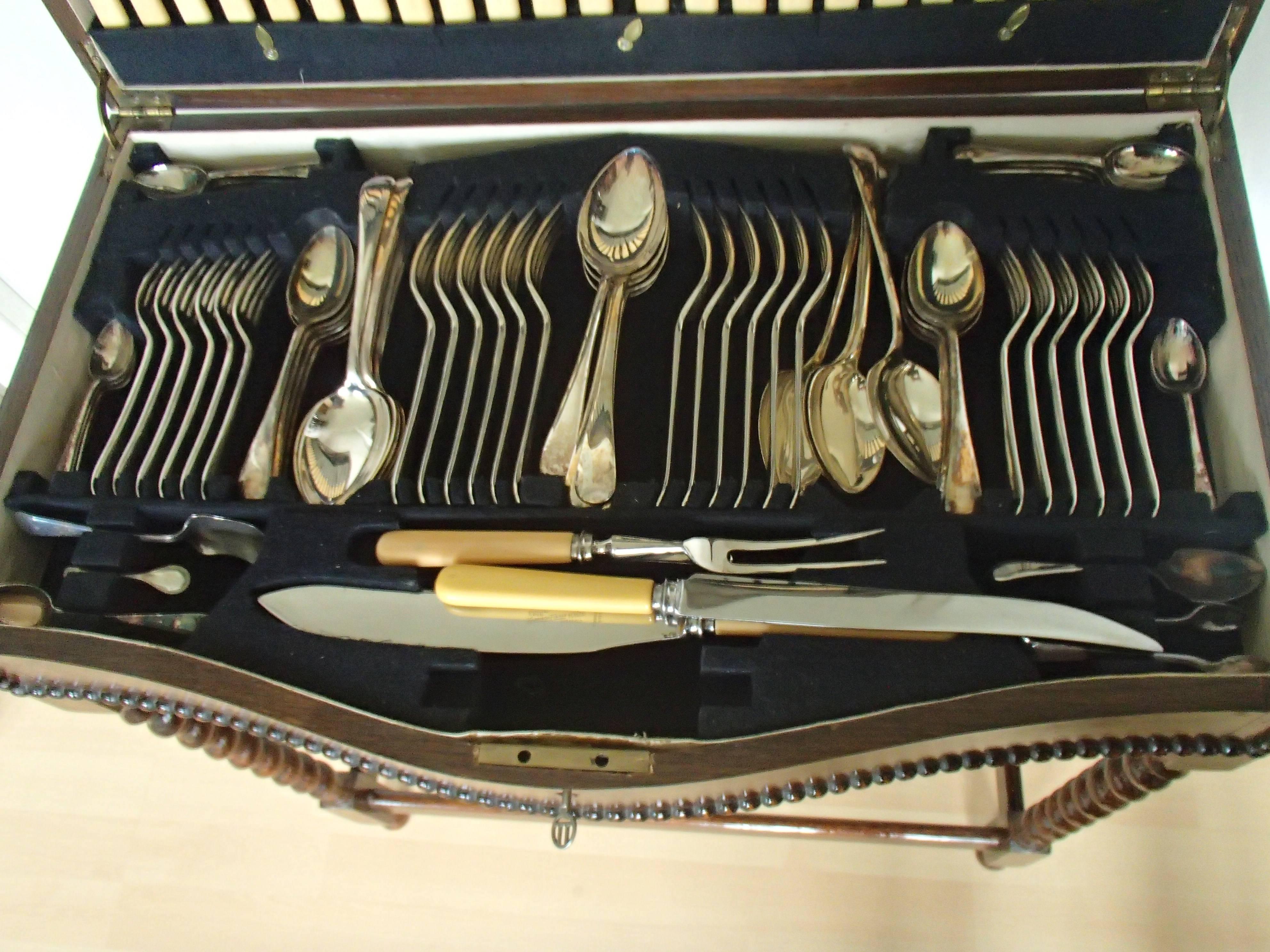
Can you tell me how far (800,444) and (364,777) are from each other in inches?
22.3

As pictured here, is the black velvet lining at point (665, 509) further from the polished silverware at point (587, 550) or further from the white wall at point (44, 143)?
the white wall at point (44, 143)

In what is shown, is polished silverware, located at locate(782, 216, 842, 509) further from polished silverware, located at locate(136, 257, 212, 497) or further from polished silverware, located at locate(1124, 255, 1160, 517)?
polished silverware, located at locate(136, 257, 212, 497)

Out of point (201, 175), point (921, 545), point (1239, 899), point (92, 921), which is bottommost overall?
point (92, 921)

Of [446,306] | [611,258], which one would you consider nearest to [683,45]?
[611,258]

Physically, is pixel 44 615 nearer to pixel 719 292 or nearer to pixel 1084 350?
pixel 719 292

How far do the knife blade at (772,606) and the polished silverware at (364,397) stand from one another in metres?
0.14

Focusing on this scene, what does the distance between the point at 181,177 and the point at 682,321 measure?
1.56ft

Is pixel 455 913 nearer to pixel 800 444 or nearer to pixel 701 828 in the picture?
pixel 701 828

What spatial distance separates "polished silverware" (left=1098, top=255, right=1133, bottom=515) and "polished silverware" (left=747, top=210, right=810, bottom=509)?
22 cm

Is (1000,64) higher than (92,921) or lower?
higher

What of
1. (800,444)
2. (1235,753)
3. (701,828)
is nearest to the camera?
(1235,753)

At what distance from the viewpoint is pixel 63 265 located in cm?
78

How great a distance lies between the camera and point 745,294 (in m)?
0.73

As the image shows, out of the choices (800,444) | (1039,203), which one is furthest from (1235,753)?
(1039,203)
